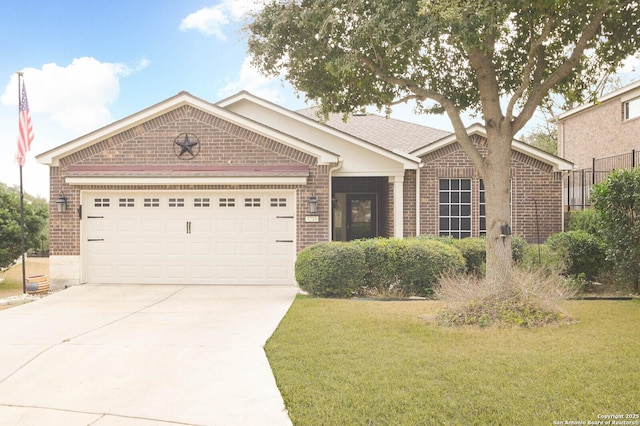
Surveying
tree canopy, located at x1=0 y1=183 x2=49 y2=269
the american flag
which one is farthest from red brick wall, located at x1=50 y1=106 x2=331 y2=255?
tree canopy, located at x1=0 y1=183 x2=49 y2=269

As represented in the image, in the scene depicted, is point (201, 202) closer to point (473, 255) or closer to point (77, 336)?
point (77, 336)

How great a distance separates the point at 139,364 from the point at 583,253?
375 inches

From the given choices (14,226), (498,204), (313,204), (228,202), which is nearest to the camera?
(498,204)

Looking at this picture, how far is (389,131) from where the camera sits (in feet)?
57.4

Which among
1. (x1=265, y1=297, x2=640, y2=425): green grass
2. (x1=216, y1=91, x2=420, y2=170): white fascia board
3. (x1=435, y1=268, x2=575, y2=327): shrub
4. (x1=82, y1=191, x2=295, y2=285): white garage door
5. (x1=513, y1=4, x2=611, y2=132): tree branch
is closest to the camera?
(x1=265, y1=297, x2=640, y2=425): green grass

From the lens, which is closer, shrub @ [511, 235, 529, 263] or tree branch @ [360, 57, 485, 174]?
tree branch @ [360, 57, 485, 174]

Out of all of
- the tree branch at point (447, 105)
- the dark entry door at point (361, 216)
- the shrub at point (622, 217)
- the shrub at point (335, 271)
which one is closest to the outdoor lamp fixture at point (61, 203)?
the shrub at point (335, 271)

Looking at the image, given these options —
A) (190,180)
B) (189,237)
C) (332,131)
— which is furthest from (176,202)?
(332,131)

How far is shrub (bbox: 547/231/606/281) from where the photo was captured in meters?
11.1

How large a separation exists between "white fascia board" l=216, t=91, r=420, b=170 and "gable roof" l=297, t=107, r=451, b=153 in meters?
0.68

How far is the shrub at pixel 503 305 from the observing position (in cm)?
726

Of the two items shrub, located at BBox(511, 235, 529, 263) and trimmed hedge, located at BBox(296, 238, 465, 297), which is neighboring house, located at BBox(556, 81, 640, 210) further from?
trimmed hedge, located at BBox(296, 238, 465, 297)

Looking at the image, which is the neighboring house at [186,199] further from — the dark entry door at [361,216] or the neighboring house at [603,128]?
the neighboring house at [603,128]

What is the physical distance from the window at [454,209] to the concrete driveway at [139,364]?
5.84 meters
